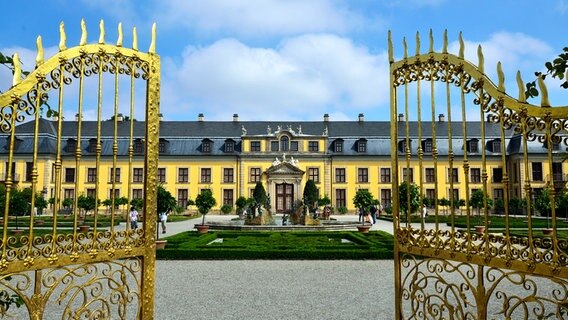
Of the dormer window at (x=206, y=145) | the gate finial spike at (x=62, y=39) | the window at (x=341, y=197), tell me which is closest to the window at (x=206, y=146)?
the dormer window at (x=206, y=145)

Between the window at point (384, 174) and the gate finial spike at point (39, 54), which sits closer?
the gate finial spike at point (39, 54)

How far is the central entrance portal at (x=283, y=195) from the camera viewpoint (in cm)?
3869

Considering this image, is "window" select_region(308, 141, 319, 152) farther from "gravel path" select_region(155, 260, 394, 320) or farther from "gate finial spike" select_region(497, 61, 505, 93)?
"gate finial spike" select_region(497, 61, 505, 93)

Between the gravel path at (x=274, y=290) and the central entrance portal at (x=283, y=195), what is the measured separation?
1093 inches

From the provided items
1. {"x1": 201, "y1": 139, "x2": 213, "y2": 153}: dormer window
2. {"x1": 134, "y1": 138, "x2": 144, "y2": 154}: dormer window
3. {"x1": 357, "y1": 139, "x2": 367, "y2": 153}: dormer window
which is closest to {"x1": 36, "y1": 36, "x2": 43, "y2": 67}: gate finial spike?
{"x1": 134, "y1": 138, "x2": 144, "y2": 154}: dormer window

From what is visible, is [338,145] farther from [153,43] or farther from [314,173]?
[153,43]

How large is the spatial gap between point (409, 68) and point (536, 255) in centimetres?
218

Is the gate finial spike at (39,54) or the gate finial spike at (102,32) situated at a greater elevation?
the gate finial spike at (102,32)

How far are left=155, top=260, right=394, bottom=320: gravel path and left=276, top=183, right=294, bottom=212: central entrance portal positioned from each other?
27760mm

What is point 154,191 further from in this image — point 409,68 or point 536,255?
point 536,255

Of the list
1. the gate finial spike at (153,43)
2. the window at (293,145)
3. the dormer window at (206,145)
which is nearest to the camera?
the gate finial spike at (153,43)

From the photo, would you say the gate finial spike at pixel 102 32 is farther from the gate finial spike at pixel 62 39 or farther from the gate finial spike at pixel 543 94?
the gate finial spike at pixel 543 94

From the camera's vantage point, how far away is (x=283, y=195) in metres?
38.8

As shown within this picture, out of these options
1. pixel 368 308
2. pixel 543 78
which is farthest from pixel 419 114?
pixel 368 308
